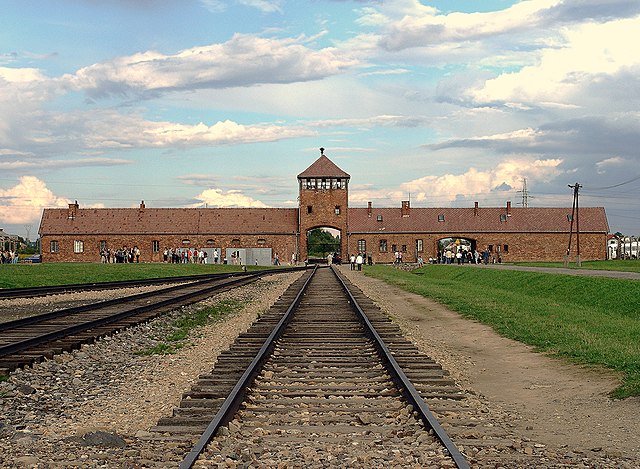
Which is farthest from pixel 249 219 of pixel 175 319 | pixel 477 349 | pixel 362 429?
pixel 362 429

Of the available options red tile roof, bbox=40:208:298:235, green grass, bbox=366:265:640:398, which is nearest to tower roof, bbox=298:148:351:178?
red tile roof, bbox=40:208:298:235

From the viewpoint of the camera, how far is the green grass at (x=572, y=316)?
11.3m

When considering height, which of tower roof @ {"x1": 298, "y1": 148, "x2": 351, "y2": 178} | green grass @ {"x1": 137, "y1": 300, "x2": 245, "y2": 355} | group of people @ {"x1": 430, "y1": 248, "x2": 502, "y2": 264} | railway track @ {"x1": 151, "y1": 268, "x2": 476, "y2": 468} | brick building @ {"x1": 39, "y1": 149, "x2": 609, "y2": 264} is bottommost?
green grass @ {"x1": 137, "y1": 300, "x2": 245, "y2": 355}

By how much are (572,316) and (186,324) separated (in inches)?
336

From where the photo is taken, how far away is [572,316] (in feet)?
57.7

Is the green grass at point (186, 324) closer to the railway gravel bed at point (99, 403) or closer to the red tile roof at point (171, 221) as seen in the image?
the railway gravel bed at point (99, 403)

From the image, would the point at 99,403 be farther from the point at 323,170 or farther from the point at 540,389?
the point at 323,170

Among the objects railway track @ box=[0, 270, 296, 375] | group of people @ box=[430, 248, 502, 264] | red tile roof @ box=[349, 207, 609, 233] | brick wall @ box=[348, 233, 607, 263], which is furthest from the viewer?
red tile roof @ box=[349, 207, 609, 233]

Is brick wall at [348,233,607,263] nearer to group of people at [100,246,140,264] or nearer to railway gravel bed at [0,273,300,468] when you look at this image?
group of people at [100,246,140,264]

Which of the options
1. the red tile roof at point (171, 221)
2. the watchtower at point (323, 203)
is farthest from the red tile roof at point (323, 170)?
the red tile roof at point (171, 221)

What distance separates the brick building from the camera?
87250mm

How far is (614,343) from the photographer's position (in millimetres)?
12508

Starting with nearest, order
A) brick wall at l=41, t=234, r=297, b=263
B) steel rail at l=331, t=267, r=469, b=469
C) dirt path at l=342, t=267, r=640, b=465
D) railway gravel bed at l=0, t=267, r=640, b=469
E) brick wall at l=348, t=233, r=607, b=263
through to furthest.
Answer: steel rail at l=331, t=267, r=469, b=469, railway gravel bed at l=0, t=267, r=640, b=469, dirt path at l=342, t=267, r=640, b=465, brick wall at l=41, t=234, r=297, b=263, brick wall at l=348, t=233, r=607, b=263

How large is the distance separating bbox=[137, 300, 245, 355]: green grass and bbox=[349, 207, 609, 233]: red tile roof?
66.2 m
